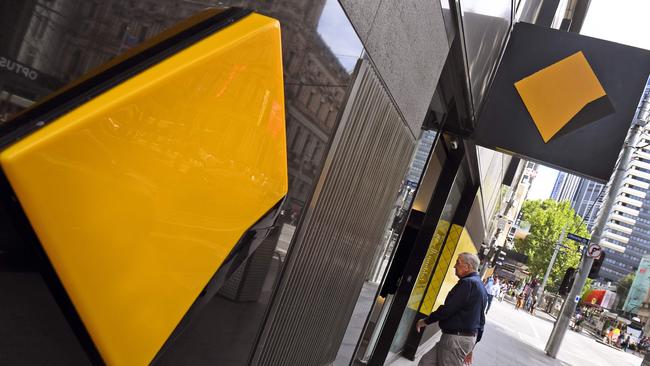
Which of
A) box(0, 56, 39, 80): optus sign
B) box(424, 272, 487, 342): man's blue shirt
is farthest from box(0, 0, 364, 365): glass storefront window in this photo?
box(424, 272, 487, 342): man's blue shirt

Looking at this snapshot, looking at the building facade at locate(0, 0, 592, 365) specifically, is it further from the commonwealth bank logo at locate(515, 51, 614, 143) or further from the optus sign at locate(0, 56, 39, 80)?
the commonwealth bank logo at locate(515, 51, 614, 143)

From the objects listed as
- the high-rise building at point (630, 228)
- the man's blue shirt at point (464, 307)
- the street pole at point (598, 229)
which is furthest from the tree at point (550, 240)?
the high-rise building at point (630, 228)

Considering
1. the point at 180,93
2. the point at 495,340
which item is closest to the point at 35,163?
the point at 180,93

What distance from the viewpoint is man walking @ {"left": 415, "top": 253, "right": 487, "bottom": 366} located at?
570 centimetres

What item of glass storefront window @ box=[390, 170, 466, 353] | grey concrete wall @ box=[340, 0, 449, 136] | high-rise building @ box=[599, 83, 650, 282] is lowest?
glass storefront window @ box=[390, 170, 466, 353]

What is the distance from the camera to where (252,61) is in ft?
4.97

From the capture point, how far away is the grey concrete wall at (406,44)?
8.29ft

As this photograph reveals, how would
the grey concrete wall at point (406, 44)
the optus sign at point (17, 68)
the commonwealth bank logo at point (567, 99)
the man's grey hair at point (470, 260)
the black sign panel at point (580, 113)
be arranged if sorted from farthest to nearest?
the commonwealth bank logo at point (567, 99) → the black sign panel at point (580, 113) → the man's grey hair at point (470, 260) → the grey concrete wall at point (406, 44) → the optus sign at point (17, 68)

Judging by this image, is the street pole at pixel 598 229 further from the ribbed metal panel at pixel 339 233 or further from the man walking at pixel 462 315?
the ribbed metal panel at pixel 339 233

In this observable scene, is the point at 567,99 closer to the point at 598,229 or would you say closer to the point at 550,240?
the point at 598,229

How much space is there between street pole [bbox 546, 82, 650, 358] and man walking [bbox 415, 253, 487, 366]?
1458 centimetres

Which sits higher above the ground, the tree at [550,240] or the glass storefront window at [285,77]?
the tree at [550,240]

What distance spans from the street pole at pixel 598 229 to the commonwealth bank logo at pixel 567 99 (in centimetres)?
1396

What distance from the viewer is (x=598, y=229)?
64.7 ft
